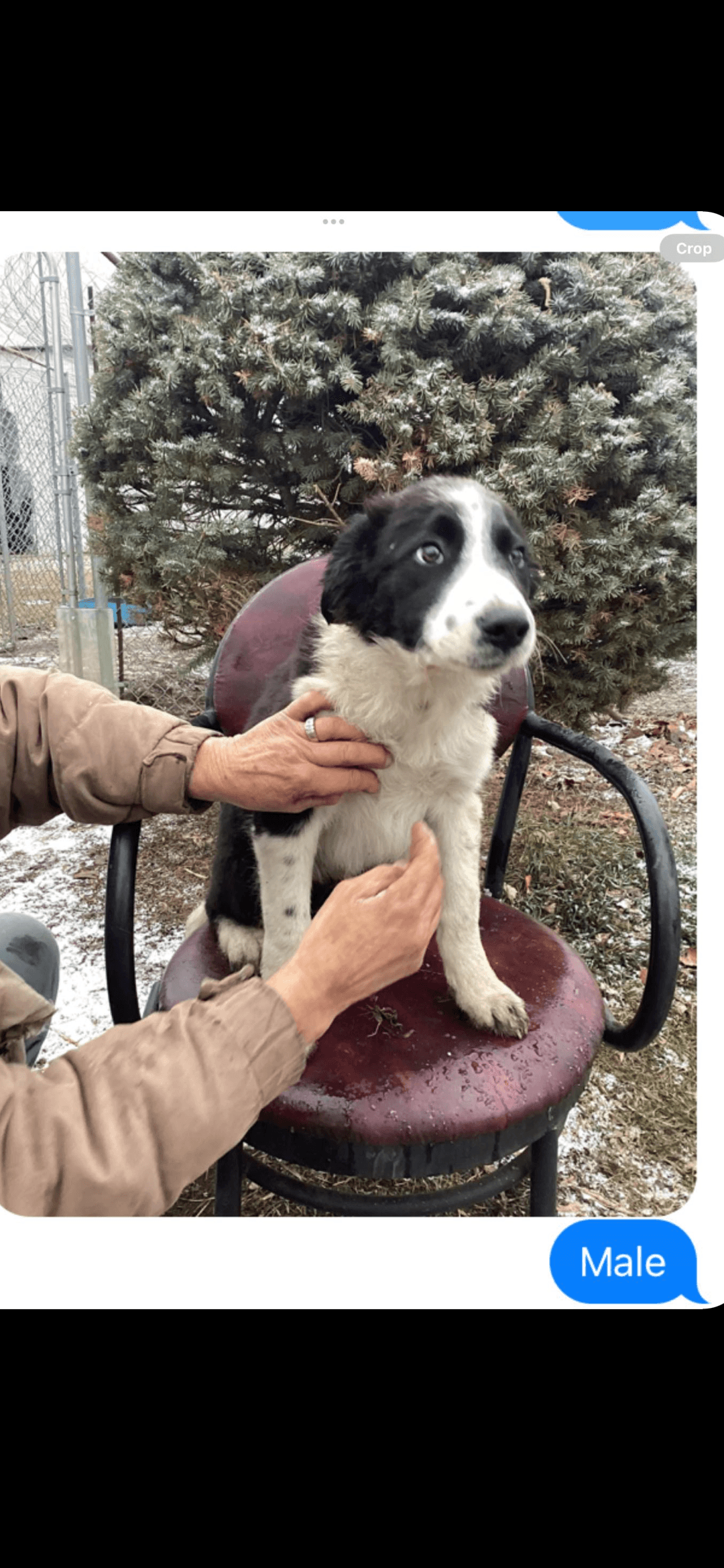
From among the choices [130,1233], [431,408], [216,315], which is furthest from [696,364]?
[130,1233]

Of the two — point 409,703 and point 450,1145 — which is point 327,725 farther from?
point 450,1145

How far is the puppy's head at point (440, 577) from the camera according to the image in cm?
108

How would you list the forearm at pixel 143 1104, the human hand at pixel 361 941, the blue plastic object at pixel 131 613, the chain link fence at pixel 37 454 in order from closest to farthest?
the forearm at pixel 143 1104 → the human hand at pixel 361 941 → the chain link fence at pixel 37 454 → the blue plastic object at pixel 131 613

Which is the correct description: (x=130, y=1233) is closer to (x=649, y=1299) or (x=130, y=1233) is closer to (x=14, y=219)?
(x=649, y=1299)

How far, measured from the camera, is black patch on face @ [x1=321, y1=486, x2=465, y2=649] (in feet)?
3.89

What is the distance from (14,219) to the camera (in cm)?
117

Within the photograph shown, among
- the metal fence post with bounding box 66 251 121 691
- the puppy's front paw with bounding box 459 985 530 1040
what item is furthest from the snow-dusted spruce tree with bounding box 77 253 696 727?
the puppy's front paw with bounding box 459 985 530 1040

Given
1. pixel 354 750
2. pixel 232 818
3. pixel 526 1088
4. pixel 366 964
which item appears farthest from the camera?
pixel 232 818

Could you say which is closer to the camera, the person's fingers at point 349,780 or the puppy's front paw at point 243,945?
the person's fingers at point 349,780

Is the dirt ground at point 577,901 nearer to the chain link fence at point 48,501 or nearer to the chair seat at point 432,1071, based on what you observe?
the chain link fence at point 48,501

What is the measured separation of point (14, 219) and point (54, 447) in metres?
0.74

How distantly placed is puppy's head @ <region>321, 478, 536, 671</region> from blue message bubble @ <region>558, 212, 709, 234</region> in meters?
0.41

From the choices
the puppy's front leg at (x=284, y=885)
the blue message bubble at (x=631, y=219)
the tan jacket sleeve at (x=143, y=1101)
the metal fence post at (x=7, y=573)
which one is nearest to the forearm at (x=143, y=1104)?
the tan jacket sleeve at (x=143, y=1101)

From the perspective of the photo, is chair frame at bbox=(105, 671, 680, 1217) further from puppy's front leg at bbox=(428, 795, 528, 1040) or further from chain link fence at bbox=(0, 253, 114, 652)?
chain link fence at bbox=(0, 253, 114, 652)
